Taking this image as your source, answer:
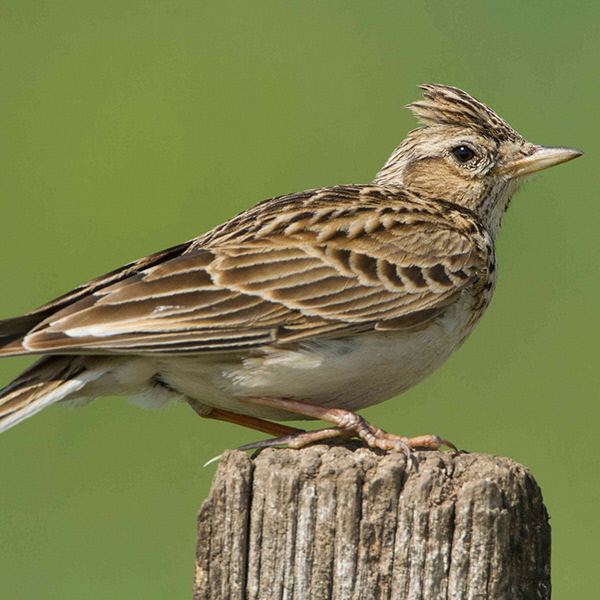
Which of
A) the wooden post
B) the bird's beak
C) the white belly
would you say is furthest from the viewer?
the bird's beak

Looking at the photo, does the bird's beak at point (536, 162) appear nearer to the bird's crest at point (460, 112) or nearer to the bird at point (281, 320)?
the bird's crest at point (460, 112)

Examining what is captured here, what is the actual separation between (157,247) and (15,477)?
138 inches

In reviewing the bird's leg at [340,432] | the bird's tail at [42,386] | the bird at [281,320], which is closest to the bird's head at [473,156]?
the bird at [281,320]

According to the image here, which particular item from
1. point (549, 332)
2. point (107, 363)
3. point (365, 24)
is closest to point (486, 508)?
point (107, 363)

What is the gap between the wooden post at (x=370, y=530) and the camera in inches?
178

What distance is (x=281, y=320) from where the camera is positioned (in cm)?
609

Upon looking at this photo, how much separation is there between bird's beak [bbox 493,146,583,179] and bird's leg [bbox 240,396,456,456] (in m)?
2.42

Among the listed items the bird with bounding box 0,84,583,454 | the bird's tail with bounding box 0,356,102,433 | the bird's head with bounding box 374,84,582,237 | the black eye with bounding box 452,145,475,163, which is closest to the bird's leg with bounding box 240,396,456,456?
the bird with bounding box 0,84,583,454

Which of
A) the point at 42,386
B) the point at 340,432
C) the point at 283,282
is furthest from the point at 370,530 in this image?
the point at 42,386

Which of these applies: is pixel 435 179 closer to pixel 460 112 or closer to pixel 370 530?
pixel 460 112

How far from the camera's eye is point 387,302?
21.0ft

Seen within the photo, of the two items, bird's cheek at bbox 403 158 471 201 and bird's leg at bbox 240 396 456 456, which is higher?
bird's cheek at bbox 403 158 471 201

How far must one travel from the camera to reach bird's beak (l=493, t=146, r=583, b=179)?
309 inches

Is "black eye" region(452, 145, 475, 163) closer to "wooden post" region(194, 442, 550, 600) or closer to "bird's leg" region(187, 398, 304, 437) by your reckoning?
"bird's leg" region(187, 398, 304, 437)
